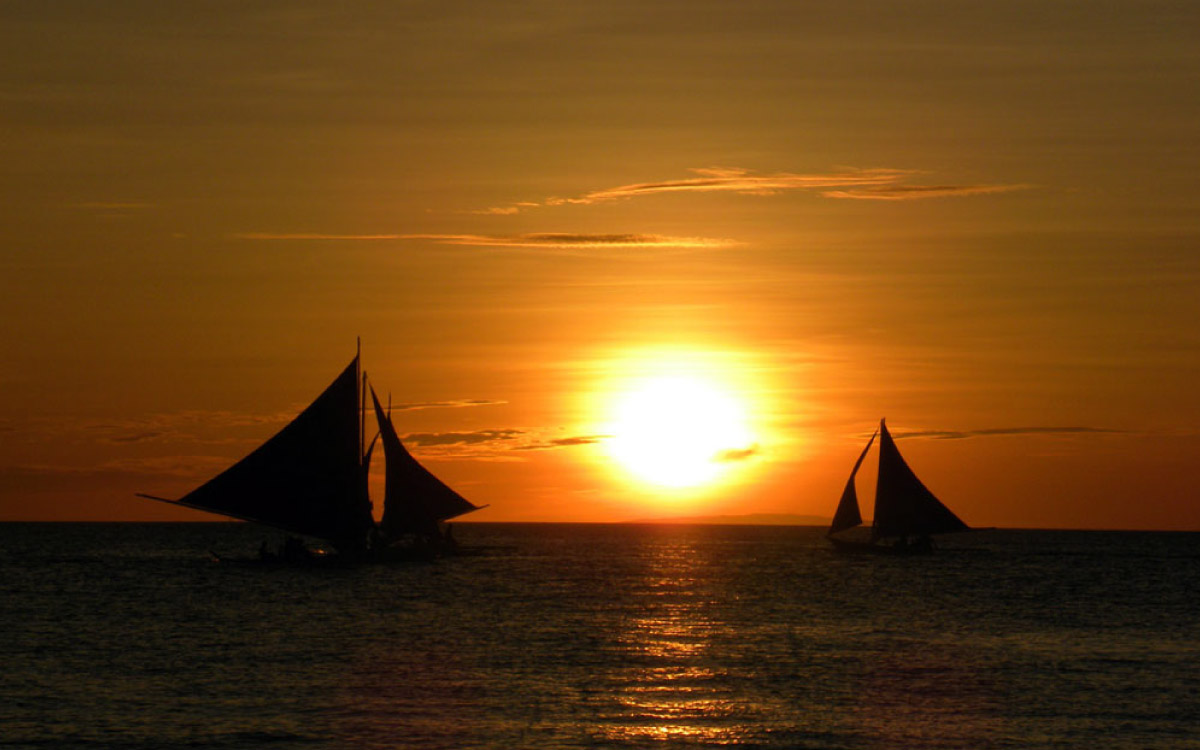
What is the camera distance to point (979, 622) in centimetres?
7219

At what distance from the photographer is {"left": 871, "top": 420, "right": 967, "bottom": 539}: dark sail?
4879 inches

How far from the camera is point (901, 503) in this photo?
126m

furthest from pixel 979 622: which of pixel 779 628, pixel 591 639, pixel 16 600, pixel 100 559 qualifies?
pixel 100 559

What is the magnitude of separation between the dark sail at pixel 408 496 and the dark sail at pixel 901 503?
114 feet

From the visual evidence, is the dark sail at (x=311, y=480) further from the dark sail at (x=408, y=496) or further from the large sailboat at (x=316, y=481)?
the dark sail at (x=408, y=496)

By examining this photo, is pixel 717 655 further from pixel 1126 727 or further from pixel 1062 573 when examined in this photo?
pixel 1062 573

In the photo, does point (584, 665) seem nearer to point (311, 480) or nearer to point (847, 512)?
point (311, 480)

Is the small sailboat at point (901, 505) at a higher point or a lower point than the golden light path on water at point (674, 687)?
higher

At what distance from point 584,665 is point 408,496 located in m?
57.0

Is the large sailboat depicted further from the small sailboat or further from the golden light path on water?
the small sailboat

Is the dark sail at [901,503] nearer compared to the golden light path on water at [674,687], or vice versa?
the golden light path on water at [674,687]

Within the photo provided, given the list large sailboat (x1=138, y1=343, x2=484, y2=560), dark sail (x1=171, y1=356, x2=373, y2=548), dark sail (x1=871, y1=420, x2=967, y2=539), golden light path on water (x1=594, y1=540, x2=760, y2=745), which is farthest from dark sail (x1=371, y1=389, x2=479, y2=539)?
dark sail (x1=871, y1=420, x2=967, y2=539)

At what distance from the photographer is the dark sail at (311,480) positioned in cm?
8569

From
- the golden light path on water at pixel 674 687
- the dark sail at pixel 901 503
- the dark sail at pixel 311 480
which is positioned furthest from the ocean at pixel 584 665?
the dark sail at pixel 901 503
